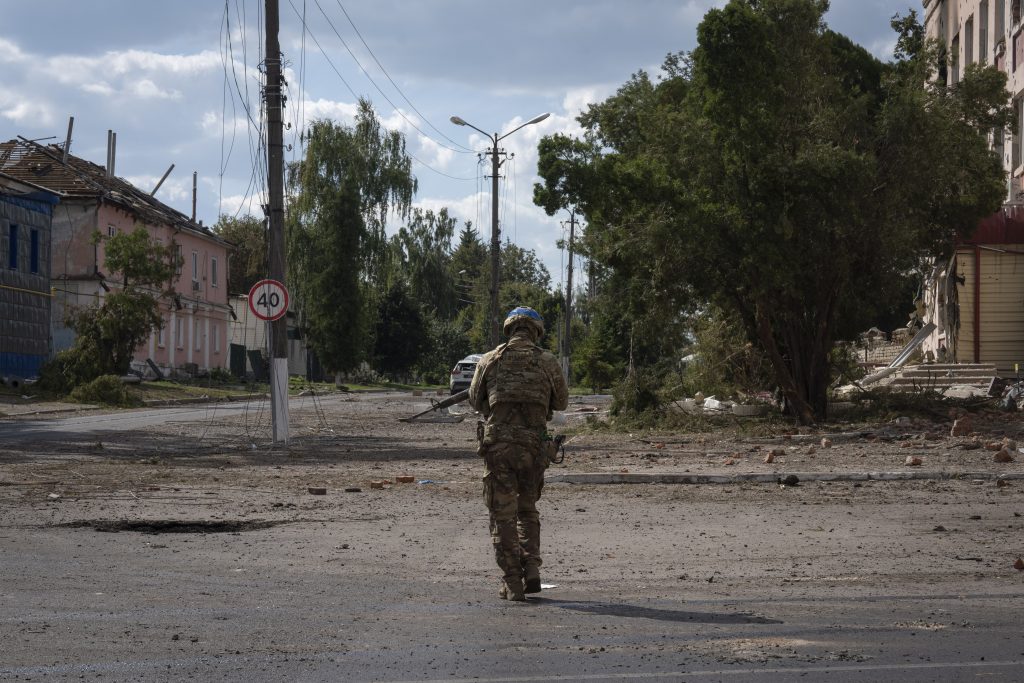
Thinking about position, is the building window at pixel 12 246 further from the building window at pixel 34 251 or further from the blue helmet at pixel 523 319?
the blue helmet at pixel 523 319

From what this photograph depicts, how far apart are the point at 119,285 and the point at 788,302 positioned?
3499 cm

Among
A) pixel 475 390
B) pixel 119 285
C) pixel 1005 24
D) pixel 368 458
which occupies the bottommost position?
pixel 368 458

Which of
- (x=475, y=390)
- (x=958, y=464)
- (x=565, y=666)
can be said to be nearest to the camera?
(x=565, y=666)

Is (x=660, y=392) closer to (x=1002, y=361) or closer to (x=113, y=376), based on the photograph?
(x=1002, y=361)

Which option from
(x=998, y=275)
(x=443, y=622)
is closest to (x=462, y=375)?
(x=998, y=275)

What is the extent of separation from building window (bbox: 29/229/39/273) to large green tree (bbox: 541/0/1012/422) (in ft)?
82.7

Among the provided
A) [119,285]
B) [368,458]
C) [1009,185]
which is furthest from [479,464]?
[119,285]

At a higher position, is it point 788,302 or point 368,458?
point 788,302

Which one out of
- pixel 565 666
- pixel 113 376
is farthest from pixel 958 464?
pixel 113 376

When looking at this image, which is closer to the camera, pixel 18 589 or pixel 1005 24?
pixel 18 589

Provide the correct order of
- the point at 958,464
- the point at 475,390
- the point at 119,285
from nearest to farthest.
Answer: the point at 475,390, the point at 958,464, the point at 119,285

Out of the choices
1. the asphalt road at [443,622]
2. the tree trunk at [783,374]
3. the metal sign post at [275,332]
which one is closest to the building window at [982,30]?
the tree trunk at [783,374]

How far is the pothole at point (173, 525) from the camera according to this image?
35.4ft

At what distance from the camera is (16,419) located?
28.6m
